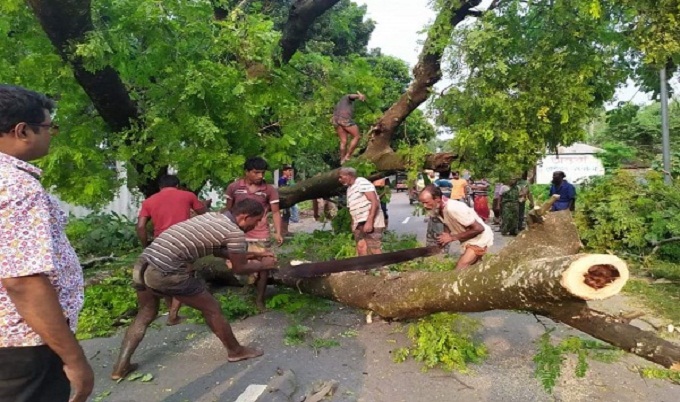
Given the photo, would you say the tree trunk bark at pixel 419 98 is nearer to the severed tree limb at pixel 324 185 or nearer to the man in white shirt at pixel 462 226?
the severed tree limb at pixel 324 185

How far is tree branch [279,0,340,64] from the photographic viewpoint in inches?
281

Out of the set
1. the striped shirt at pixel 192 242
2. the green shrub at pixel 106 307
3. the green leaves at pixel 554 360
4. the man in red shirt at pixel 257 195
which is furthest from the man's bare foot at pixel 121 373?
the green leaves at pixel 554 360

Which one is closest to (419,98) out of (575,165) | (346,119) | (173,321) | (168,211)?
(346,119)

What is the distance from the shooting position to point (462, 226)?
18.7 ft

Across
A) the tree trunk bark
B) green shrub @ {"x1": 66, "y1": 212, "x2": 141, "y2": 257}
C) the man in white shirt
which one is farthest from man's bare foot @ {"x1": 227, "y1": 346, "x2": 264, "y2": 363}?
green shrub @ {"x1": 66, "y1": 212, "x2": 141, "y2": 257}

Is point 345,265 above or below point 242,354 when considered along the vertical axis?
above

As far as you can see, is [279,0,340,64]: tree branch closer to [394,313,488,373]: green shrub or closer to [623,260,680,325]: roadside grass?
[394,313,488,373]: green shrub

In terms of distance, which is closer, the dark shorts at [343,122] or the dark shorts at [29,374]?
the dark shorts at [29,374]

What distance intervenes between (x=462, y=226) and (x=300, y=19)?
3838 millimetres

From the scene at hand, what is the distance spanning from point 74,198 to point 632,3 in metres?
6.26

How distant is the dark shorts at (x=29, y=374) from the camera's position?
1843mm

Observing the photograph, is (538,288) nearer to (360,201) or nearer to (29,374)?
(29,374)

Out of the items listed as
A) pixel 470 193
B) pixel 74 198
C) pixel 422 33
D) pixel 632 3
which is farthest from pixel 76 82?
pixel 470 193

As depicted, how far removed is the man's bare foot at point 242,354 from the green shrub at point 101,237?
543 cm
